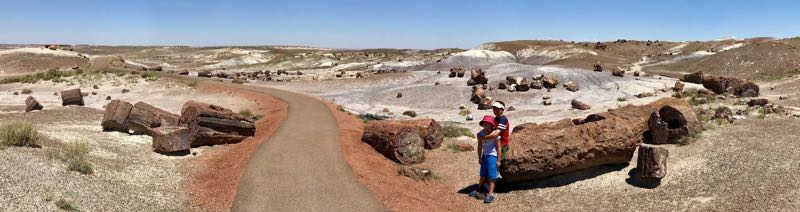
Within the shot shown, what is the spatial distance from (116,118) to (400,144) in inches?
514

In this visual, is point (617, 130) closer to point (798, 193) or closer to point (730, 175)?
point (730, 175)

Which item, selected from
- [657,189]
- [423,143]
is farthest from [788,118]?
[423,143]

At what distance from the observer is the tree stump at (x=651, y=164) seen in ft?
45.8

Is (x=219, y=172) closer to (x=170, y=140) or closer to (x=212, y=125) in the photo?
(x=170, y=140)

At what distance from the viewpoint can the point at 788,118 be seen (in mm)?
20531

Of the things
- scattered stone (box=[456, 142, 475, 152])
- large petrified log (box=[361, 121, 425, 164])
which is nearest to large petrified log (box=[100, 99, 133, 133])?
large petrified log (box=[361, 121, 425, 164])

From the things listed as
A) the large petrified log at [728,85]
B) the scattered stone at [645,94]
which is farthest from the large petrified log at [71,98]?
the large petrified log at [728,85]

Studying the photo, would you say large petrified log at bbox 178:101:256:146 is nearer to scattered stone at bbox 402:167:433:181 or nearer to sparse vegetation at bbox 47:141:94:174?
sparse vegetation at bbox 47:141:94:174

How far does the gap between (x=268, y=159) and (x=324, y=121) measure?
10.6 m

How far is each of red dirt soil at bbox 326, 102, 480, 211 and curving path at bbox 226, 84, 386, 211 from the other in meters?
0.40

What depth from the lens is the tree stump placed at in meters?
14.0

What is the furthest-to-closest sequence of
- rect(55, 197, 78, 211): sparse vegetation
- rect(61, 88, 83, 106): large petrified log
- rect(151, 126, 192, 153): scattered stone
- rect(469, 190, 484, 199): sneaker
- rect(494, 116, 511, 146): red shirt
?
rect(61, 88, 83, 106): large petrified log < rect(151, 126, 192, 153): scattered stone < rect(469, 190, 484, 199): sneaker < rect(494, 116, 511, 146): red shirt < rect(55, 197, 78, 211): sparse vegetation

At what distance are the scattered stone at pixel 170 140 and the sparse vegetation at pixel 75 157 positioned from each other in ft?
10.9

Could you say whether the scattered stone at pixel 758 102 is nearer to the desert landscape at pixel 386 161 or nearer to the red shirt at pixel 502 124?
the desert landscape at pixel 386 161
